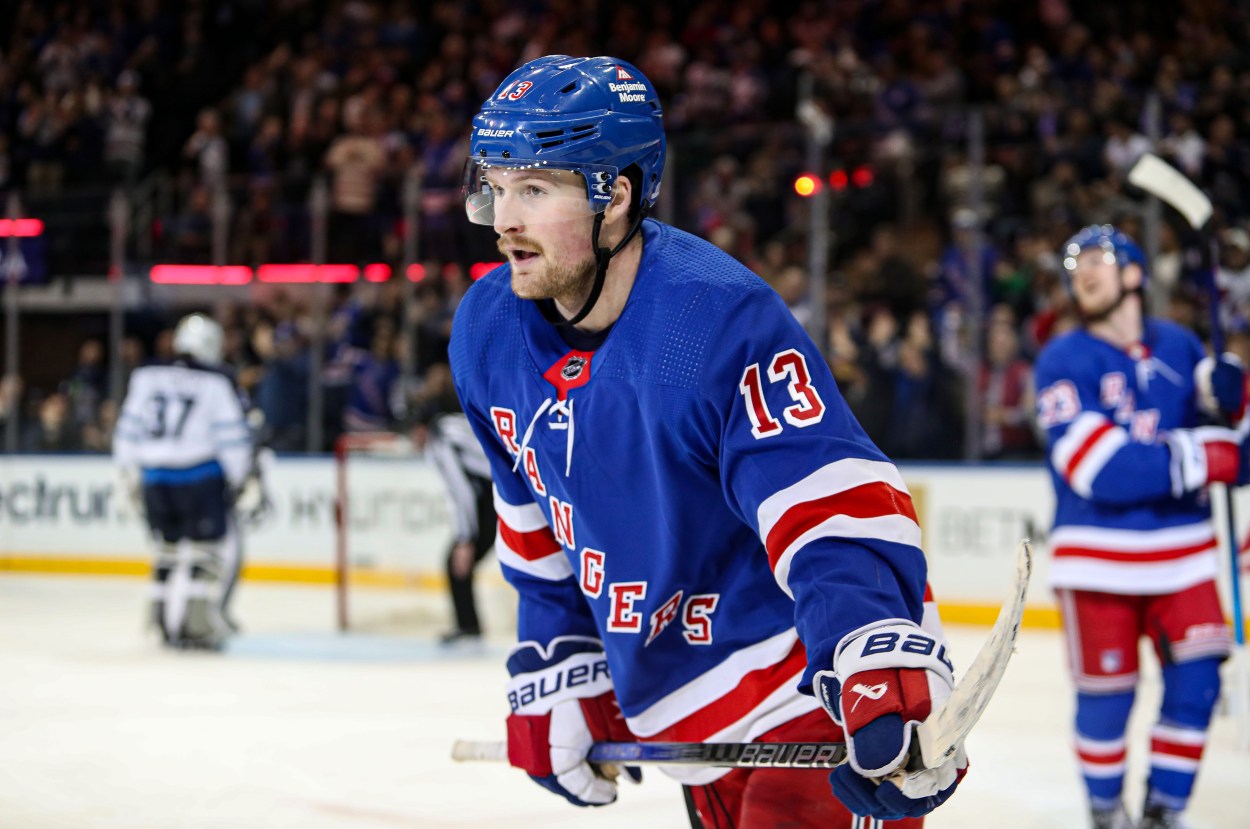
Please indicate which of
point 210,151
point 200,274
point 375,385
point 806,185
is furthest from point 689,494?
point 210,151

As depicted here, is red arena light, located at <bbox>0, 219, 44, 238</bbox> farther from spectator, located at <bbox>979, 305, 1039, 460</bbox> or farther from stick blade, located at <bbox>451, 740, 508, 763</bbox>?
stick blade, located at <bbox>451, 740, 508, 763</bbox>

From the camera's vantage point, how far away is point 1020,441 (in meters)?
7.80

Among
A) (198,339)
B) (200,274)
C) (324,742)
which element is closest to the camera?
(324,742)

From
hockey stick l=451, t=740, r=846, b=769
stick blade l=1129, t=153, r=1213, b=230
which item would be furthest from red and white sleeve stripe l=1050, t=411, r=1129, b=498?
hockey stick l=451, t=740, r=846, b=769

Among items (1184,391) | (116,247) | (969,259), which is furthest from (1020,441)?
(116,247)

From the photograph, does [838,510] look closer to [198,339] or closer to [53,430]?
[198,339]

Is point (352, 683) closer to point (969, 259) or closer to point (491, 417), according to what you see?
point (969, 259)

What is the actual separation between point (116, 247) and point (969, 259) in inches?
215

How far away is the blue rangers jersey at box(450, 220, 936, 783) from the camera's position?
64.9 inches

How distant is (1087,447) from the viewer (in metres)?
3.76

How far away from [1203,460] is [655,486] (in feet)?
7.48

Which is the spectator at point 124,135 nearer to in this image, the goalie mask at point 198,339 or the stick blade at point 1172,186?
the goalie mask at point 198,339

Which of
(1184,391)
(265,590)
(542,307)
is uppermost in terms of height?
(542,307)

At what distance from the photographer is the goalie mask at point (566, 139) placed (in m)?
1.85
